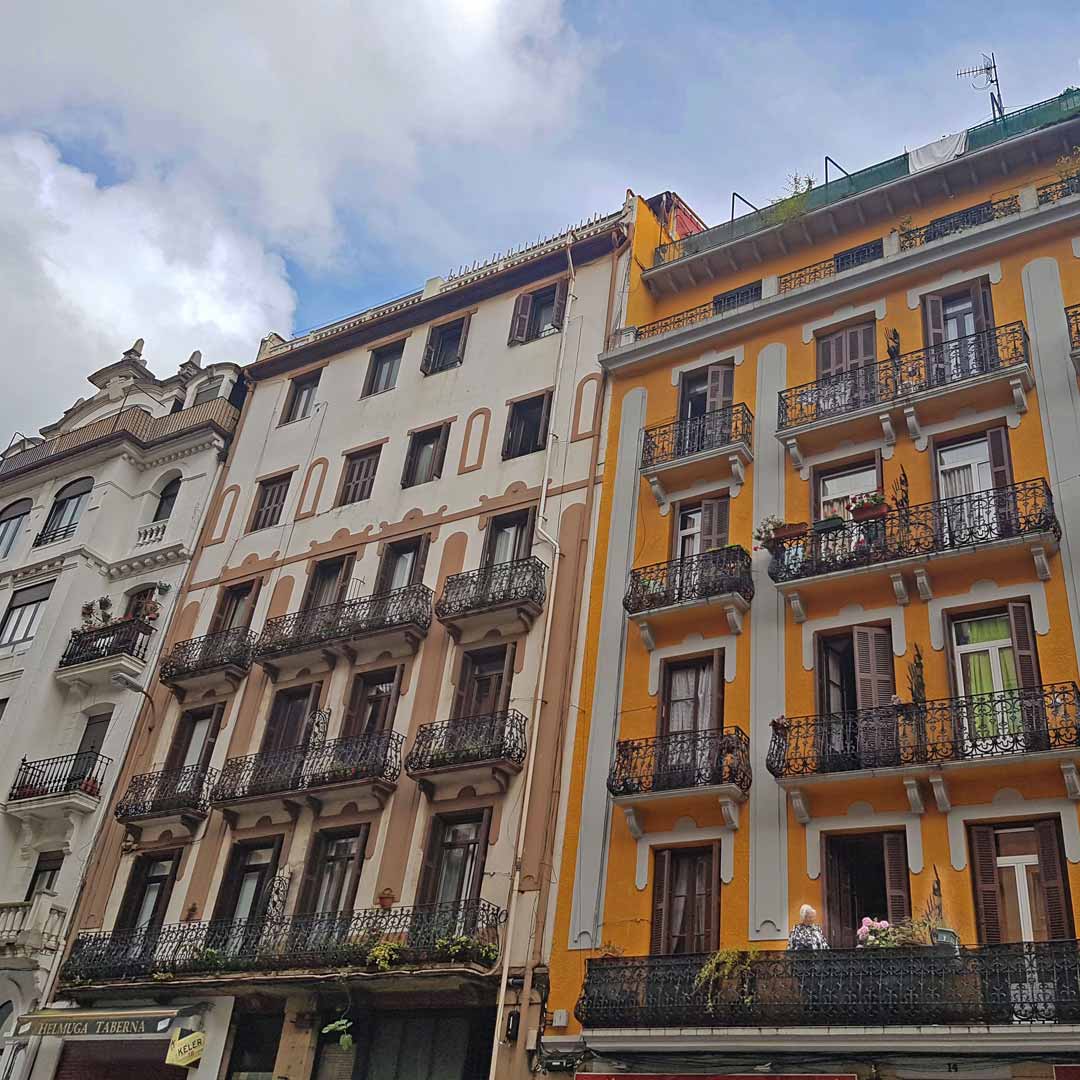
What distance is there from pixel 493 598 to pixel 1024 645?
393 inches

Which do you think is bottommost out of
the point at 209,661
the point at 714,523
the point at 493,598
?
the point at 493,598

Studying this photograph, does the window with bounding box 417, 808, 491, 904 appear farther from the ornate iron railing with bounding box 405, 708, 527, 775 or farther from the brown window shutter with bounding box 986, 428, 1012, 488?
the brown window shutter with bounding box 986, 428, 1012, 488

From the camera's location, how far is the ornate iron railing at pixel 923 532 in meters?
18.4

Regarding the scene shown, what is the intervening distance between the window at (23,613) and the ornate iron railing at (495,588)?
13875mm

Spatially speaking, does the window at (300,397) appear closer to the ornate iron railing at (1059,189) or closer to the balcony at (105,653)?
the balcony at (105,653)

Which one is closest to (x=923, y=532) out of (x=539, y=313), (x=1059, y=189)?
(x=1059, y=189)

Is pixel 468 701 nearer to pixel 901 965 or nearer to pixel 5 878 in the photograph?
pixel 901 965

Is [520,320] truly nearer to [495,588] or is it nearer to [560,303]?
[560,303]

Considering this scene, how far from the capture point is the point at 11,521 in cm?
3612

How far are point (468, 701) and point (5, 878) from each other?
1290 cm

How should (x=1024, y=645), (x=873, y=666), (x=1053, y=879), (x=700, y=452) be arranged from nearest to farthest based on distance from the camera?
(x=1053, y=879)
(x=1024, y=645)
(x=873, y=666)
(x=700, y=452)

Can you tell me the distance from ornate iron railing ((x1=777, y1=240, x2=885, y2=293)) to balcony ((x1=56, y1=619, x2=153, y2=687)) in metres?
17.7

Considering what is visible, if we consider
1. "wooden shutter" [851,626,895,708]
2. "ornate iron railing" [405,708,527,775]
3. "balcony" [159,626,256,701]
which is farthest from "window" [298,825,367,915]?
"wooden shutter" [851,626,895,708]

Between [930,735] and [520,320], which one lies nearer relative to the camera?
[930,735]
